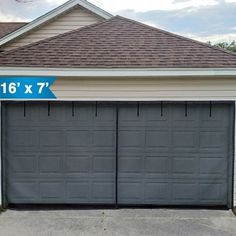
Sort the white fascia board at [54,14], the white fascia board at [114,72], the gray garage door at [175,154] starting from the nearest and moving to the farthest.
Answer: the white fascia board at [114,72] < the gray garage door at [175,154] < the white fascia board at [54,14]

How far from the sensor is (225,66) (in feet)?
22.7

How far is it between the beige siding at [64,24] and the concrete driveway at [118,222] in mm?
6209

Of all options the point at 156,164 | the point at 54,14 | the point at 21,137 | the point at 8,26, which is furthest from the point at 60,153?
the point at 8,26

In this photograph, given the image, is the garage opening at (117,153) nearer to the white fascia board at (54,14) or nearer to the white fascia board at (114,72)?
the white fascia board at (114,72)

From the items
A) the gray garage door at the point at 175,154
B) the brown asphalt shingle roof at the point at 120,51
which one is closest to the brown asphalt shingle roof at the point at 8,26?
the brown asphalt shingle roof at the point at 120,51

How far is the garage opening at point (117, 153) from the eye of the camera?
7.20 m

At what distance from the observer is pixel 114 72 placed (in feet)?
22.5

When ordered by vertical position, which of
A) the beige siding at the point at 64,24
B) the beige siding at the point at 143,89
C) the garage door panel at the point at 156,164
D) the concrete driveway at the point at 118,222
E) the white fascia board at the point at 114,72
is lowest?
the concrete driveway at the point at 118,222

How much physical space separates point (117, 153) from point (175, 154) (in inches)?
47.4

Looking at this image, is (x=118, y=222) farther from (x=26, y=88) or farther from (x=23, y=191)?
(x=26, y=88)

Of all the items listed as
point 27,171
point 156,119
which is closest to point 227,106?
point 156,119

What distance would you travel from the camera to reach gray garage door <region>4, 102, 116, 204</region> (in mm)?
7227

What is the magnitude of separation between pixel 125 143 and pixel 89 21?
5534mm

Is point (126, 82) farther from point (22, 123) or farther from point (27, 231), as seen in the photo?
point (27, 231)
